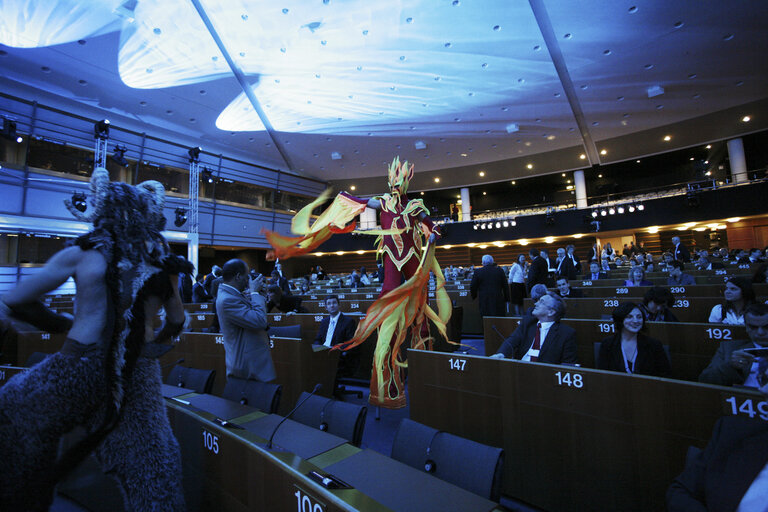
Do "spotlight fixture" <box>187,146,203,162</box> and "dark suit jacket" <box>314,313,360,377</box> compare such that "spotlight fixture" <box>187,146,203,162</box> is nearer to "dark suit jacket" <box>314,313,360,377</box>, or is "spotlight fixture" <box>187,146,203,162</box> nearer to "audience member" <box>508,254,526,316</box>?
"audience member" <box>508,254,526,316</box>

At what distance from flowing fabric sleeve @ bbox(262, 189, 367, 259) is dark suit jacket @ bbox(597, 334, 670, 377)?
8.38 feet

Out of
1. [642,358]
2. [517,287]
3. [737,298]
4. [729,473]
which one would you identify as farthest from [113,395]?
[517,287]

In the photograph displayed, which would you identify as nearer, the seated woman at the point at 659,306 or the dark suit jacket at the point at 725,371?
the dark suit jacket at the point at 725,371

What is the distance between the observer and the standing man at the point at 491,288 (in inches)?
269

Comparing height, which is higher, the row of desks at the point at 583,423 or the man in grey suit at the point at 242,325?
the man in grey suit at the point at 242,325

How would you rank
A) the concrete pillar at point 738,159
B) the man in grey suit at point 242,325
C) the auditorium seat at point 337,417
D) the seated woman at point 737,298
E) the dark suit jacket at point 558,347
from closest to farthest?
the auditorium seat at point 337,417, the man in grey suit at point 242,325, the dark suit jacket at point 558,347, the seated woman at point 737,298, the concrete pillar at point 738,159

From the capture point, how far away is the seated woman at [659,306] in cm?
398

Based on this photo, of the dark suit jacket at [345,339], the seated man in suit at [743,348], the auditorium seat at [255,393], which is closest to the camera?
the seated man in suit at [743,348]

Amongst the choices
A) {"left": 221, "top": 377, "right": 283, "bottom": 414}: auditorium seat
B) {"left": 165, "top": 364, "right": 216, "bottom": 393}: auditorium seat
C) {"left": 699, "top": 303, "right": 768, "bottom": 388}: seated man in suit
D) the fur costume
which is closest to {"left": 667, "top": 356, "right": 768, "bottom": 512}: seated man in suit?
{"left": 699, "top": 303, "right": 768, "bottom": 388}: seated man in suit

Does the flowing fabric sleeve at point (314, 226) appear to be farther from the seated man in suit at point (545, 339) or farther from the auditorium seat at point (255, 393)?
the seated man in suit at point (545, 339)

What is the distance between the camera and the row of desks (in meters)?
1.87

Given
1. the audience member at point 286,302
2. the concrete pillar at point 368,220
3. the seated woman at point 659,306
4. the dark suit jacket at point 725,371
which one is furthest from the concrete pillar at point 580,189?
the dark suit jacket at point 725,371

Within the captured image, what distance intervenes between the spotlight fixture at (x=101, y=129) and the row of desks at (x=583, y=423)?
1601cm

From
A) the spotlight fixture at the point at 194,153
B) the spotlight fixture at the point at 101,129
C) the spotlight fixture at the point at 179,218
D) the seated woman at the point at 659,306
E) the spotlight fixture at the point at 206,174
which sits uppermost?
the spotlight fixture at the point at 194,153
